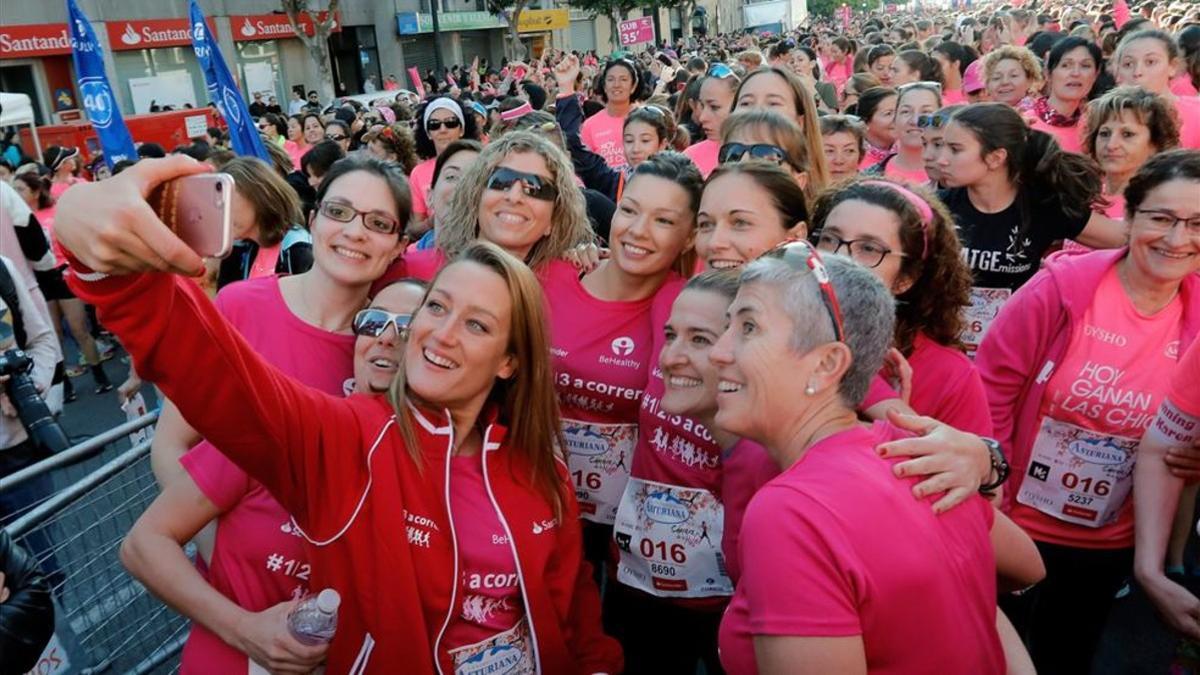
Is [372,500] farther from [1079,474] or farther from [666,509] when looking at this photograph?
[1079,474]

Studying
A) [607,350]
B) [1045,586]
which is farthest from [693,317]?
[1045,586]

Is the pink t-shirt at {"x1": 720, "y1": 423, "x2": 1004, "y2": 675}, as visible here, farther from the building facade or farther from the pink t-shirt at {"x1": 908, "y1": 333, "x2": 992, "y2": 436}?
the building facade

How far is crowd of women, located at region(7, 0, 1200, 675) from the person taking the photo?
60.8 inches

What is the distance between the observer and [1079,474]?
2.79m

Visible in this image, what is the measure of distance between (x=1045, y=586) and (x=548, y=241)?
2.24m

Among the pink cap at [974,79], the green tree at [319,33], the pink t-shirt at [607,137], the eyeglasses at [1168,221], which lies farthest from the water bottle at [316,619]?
the green tree at [319,33]

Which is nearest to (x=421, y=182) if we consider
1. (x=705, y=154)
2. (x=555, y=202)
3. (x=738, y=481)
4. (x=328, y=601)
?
(x=705, y=154)

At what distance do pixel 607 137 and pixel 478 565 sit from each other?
18.5 feet

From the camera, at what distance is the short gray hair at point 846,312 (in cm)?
176

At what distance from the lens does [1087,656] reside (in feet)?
9.96

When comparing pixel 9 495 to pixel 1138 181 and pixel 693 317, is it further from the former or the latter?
pixel 1138 181

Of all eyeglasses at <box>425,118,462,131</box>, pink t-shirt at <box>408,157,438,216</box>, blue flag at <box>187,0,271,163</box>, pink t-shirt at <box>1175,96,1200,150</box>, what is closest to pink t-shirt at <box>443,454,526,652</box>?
pink t-shirt at <box>408,157,438,216</box>

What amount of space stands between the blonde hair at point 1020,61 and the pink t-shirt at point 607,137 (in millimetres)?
2892

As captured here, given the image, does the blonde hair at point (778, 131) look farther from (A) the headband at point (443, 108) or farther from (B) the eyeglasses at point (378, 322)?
(A) the headband at point (443, 108)
